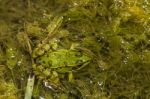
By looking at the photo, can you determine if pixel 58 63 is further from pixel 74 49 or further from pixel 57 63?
pixel 74 49

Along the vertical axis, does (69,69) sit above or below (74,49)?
below

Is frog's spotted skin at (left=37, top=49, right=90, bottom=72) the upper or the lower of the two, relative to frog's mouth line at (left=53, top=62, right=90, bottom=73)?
upper

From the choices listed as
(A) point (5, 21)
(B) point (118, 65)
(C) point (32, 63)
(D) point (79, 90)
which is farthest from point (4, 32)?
(B) point (118, 65)

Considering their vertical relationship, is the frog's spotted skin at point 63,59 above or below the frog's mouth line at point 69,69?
above

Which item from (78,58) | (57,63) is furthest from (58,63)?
(78,58)

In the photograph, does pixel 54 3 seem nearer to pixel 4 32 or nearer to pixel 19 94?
pixel 4 32
